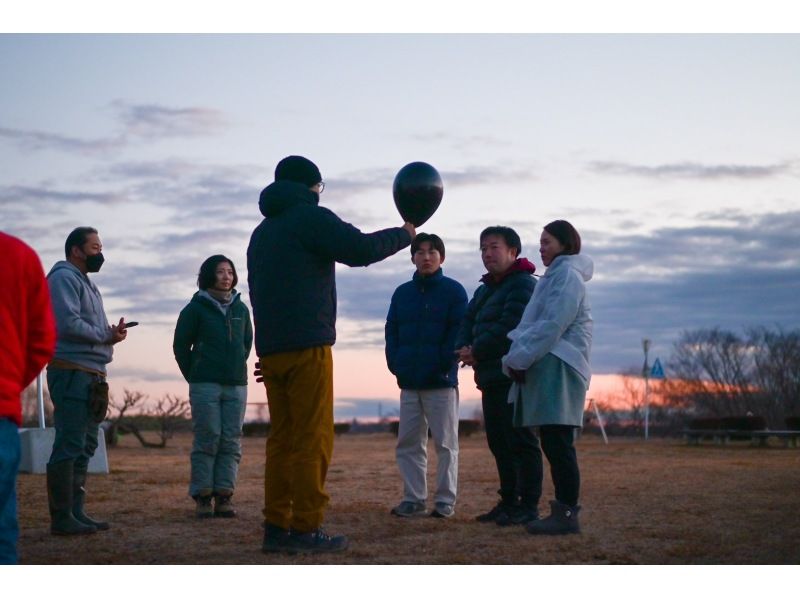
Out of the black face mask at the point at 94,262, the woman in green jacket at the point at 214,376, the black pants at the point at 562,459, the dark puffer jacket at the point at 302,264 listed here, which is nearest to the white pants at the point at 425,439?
the woman in green jacket at the point at 214,376

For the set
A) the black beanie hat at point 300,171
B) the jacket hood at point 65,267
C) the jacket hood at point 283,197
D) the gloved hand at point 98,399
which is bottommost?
the gloved hand at point 98,399

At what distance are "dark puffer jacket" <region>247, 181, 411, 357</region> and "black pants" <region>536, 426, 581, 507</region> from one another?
→ 65.5 inches

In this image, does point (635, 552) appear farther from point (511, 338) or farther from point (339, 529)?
point (339, 529)

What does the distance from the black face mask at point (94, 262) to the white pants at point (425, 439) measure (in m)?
2.67

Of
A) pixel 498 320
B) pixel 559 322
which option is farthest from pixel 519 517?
pixel 559 322

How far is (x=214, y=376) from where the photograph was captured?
28.2 feet

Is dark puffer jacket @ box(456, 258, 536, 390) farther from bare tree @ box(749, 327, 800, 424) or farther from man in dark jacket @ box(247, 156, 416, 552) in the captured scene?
bare tree @ box(749, 327, 800, 424)

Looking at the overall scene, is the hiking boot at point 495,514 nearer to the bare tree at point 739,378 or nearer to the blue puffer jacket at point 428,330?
the blue puffer jacket at point 428,330

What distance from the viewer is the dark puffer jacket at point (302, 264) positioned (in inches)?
239

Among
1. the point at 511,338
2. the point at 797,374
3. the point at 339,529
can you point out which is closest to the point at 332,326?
the point at 511,338

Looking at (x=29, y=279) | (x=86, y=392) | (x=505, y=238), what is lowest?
(x=86, y=392)

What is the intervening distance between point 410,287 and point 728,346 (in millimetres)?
58564

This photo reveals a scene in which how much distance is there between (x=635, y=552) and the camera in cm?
622

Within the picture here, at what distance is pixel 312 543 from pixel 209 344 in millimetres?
2923
